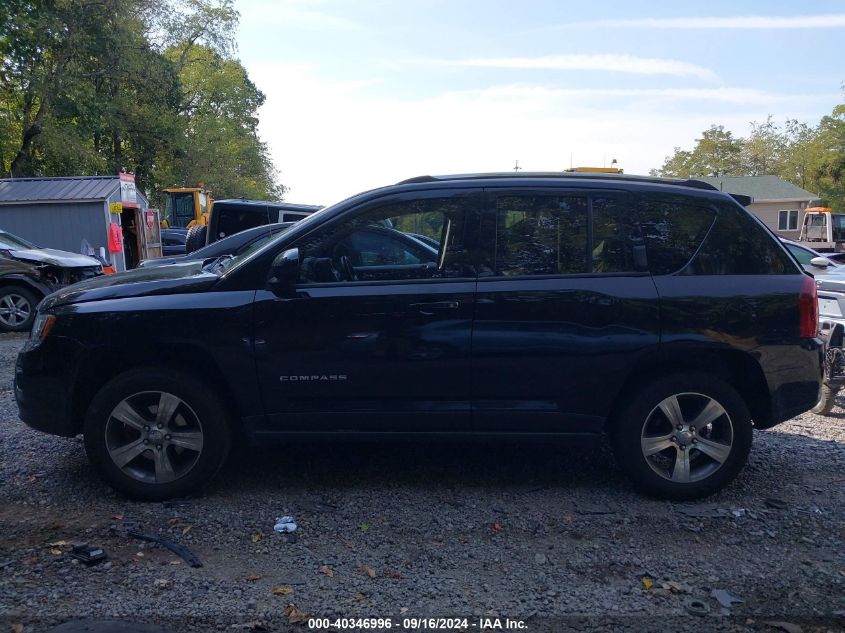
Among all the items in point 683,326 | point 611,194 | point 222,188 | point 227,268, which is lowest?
point 683,326

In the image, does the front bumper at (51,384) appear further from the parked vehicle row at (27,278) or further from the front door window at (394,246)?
the parked vehicle row at (27,278)

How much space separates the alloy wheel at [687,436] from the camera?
460 cm

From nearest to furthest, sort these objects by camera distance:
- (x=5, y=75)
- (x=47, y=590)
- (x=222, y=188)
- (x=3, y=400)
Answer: (x=47, y=590), (x=3, y=400), (x=5, y=75), (x=222, y=188)

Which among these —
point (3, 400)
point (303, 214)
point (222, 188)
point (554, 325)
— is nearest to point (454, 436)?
point (554, 325)

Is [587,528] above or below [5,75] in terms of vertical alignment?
below

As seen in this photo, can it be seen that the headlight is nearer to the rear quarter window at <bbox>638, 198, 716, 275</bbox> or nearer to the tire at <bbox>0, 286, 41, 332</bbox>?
the rear quarter window at <bbox>638, 198, 716, 275</bbox>

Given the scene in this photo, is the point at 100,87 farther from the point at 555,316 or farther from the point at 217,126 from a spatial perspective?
the point at 555,316

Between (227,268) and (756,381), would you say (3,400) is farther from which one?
(756,381)

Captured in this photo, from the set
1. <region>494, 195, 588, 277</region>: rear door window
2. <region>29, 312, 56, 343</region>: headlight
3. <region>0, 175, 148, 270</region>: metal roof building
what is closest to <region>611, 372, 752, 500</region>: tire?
<region>494, 195, 588, 277</region>: rear door window

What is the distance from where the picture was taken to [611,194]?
4730 mm

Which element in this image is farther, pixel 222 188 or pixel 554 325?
pixel 222 188

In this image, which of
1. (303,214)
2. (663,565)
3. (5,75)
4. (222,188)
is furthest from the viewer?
(222,188)

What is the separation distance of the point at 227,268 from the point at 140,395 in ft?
3.09

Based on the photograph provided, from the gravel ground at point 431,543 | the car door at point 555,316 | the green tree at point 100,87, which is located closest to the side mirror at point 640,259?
the car door at point 555,316
